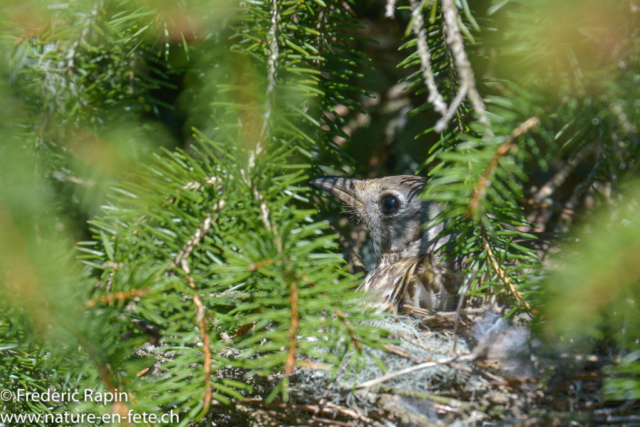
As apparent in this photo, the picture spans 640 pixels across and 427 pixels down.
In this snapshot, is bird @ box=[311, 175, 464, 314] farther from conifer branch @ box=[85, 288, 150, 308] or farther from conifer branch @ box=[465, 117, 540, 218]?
conifer branch @ box=[85, 288, 150, 308]

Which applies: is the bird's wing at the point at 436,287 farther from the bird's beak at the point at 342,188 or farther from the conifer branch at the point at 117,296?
the conifer branch at the point at 117,296

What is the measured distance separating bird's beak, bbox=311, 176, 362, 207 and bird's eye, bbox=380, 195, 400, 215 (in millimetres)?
97

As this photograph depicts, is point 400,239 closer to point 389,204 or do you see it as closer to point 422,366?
point 389,204

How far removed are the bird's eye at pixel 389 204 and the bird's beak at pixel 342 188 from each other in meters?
0.10

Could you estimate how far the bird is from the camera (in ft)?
5.31

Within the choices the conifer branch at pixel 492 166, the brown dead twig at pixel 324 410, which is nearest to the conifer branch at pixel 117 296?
the brown dead twig at pixel 324 410

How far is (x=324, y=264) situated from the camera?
0.87m

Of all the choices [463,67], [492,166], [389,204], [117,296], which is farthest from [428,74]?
[389,204]

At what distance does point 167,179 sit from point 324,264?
15.2 inches

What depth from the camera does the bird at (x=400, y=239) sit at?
1617 mm

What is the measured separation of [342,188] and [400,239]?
0.35 m

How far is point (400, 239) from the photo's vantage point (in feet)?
6.47

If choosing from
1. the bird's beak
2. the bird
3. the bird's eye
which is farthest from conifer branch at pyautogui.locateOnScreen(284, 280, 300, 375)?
the bird's eye

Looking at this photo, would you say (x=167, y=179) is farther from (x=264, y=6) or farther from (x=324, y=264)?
(x=264, y=6)
